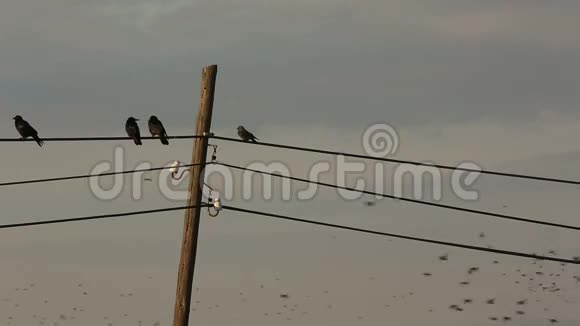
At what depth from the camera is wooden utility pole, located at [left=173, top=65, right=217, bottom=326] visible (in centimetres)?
1939

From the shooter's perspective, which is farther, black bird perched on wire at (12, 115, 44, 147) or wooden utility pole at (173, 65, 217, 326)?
black bird perched on wire at (12, 115, 44, 147)

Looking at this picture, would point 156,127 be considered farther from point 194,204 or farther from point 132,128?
point 194,204

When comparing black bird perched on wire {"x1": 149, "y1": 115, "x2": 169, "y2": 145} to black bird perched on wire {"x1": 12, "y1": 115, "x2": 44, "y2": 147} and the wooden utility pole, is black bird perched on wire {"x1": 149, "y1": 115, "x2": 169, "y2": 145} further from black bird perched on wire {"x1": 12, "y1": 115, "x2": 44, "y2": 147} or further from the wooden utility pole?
the wooden utility pole

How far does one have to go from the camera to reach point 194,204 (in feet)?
65.4

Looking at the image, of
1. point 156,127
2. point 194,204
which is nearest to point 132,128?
point 156,127

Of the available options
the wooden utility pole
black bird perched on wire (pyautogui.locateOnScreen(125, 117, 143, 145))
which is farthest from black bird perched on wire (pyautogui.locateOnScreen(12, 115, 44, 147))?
the wooden utility pole

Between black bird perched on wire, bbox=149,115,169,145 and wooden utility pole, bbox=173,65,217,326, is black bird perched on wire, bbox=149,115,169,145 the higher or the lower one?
the higher one

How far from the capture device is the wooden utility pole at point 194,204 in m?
19.4

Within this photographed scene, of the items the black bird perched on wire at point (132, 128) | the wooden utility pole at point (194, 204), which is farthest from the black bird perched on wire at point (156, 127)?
the wooden utility pole at point (194, 204)

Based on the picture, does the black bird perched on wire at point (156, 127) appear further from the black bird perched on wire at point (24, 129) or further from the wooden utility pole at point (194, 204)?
the wooden utility pole at point (194, 204)

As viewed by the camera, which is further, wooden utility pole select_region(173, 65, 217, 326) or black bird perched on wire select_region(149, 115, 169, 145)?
black bird perched on wire select_region(149, 115, 169, 145)

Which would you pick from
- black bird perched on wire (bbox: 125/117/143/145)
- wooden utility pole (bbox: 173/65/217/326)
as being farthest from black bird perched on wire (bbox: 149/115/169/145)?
wooden utility pole (bbox: 173/65/217/326)

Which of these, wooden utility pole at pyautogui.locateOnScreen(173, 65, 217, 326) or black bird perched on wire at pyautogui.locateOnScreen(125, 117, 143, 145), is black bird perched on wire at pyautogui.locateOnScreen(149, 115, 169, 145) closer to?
black bird perched on wire at pyautogui.locateOnScreen(125, 117, 143, 145)

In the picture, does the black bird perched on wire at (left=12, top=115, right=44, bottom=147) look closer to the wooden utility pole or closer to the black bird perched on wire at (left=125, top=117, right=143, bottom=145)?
the black bird perched on wire at (left=125, top=117, right=143, bottom=145)
